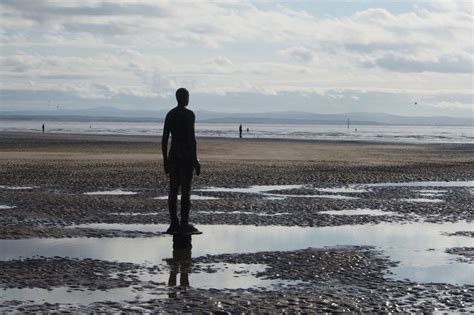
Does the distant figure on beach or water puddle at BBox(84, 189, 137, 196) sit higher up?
the distant figure on beach

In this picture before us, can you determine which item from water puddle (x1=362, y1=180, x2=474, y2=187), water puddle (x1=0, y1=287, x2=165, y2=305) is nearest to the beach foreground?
water puddle (x1=0, y1=287, x2=165, y2=305)

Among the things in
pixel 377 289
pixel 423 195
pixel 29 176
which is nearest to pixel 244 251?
pixel 377 289

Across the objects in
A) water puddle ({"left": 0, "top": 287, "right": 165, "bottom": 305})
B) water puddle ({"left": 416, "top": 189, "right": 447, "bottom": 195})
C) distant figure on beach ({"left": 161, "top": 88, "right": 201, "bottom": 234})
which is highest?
distant figure on beach ({"left": 161, "top": 88, "right": 201, "bottom": 234})

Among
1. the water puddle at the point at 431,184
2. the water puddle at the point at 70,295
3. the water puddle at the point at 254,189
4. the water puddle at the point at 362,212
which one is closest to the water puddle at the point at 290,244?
the water puddle at the point at 362,212

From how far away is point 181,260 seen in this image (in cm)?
1149

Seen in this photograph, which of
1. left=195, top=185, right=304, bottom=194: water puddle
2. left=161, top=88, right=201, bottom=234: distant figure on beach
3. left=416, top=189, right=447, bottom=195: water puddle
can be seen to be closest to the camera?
left=161, top=88, right=201, bottom=234: distant figure on beach

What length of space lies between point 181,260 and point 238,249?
54.8 inches

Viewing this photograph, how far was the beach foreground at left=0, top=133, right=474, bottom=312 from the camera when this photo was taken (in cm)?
Result: 905

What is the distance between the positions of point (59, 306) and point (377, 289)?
405 cm

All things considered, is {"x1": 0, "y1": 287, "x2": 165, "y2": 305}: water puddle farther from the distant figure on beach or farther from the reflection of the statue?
the distant figure on beach

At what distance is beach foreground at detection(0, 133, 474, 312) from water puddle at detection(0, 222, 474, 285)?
3 cm

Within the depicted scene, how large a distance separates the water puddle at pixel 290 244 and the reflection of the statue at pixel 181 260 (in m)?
0.14

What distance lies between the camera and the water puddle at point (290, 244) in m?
11.4

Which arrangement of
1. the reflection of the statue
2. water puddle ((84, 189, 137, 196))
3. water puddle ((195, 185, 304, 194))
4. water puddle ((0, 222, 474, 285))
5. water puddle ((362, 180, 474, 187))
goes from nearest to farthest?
the reflection of the statue, water puddle ((0, 222, 474, 285)), water puddle ((84, 189, 137, 196)), water puddle ((195, 185, 304, 194)), water puddle ((362, 180, 474, 187))
